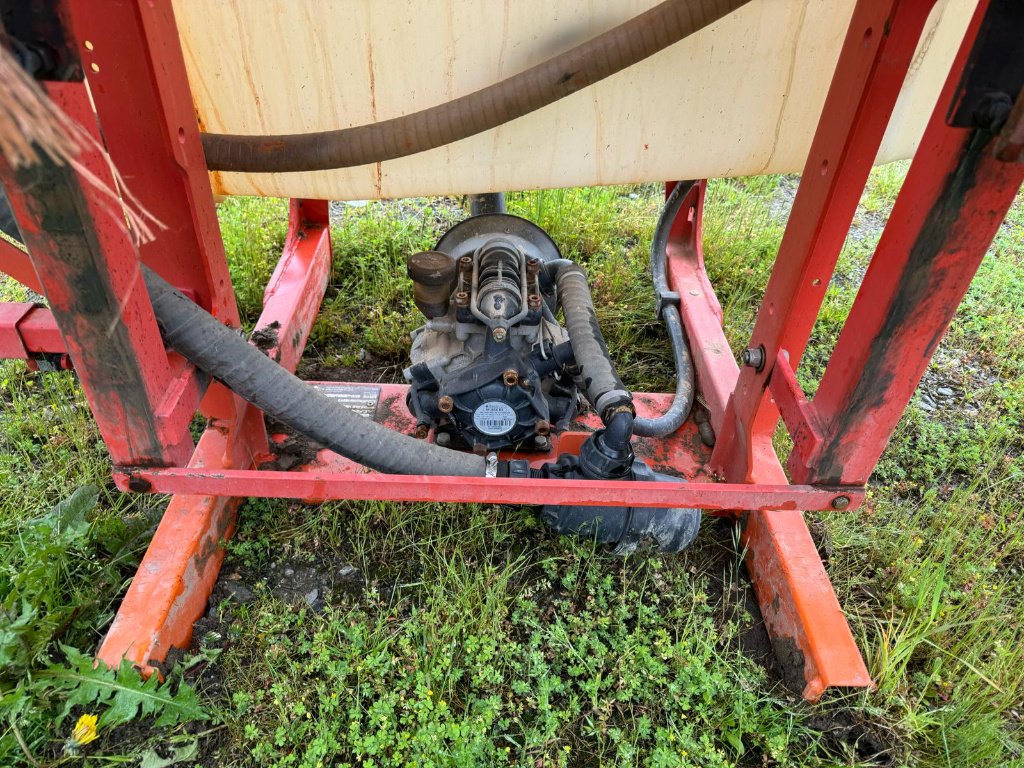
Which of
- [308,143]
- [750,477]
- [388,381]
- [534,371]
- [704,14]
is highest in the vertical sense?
[704,14]

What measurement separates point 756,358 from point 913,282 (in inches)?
19.6

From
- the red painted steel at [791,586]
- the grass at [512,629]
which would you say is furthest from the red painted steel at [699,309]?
the grass at [512,629]

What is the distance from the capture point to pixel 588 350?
1.74 meters

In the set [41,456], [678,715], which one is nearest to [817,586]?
[678,715]

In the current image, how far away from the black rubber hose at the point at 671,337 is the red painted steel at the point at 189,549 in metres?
1.04

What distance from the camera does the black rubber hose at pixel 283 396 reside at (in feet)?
4.57

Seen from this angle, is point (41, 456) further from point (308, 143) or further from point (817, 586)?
point (817, 586)

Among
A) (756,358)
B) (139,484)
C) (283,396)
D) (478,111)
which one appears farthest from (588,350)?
(139,484)

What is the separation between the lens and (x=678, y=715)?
156cm

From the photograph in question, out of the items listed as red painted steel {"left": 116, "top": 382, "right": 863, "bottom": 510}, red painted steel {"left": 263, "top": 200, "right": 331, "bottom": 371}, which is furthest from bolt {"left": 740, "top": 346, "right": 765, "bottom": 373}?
red painted steel {"left": 263, "top": 200, "right": 331, "bottom": 371}

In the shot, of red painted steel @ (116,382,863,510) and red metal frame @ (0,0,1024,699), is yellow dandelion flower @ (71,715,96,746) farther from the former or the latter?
red painted steel @ (116,382,863,510)

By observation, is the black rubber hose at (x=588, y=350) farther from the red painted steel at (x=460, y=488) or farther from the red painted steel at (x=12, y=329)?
the red painted steel at (x=12, y=329)

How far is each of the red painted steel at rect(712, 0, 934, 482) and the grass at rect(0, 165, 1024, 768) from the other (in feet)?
1.48

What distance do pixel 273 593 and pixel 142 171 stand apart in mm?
1000
